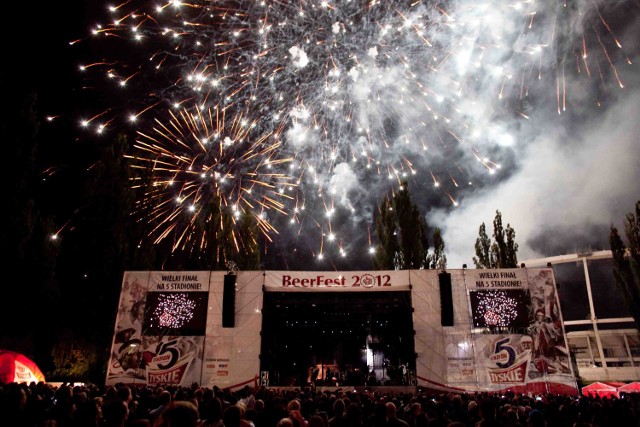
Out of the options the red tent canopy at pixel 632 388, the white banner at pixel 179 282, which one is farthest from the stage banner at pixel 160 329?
the red tent canopy at pixel 632 388

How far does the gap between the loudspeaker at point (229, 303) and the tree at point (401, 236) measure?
12335mm

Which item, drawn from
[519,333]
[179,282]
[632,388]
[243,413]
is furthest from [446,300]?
[243,413]

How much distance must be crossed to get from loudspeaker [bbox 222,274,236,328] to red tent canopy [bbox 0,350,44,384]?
5.74m

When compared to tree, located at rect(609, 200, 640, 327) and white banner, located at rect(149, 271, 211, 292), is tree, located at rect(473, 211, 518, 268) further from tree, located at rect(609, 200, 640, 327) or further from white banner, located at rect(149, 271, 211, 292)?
white banner, located at rect(149, 271, 211, 292)

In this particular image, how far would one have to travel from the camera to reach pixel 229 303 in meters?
15.8

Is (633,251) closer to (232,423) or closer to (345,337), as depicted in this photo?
(345,337)

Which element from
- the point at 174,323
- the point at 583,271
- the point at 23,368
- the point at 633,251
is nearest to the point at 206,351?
the point at 174,323

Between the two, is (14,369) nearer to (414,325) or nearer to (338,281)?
(338,281)

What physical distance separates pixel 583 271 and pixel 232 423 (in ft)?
144

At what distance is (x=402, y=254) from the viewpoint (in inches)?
1041

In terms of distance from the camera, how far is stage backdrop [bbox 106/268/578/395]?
48.9 ft

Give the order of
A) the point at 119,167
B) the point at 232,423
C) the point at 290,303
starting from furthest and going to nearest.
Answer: the point at 119,167
the point at 290,303
the point at 232,423

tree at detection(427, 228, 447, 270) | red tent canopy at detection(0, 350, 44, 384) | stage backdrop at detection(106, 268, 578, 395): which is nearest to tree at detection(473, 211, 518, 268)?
tree at detection(427, 228, 447, 270)

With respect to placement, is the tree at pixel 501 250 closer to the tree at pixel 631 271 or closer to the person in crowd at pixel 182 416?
the tree at pixel 631 271
